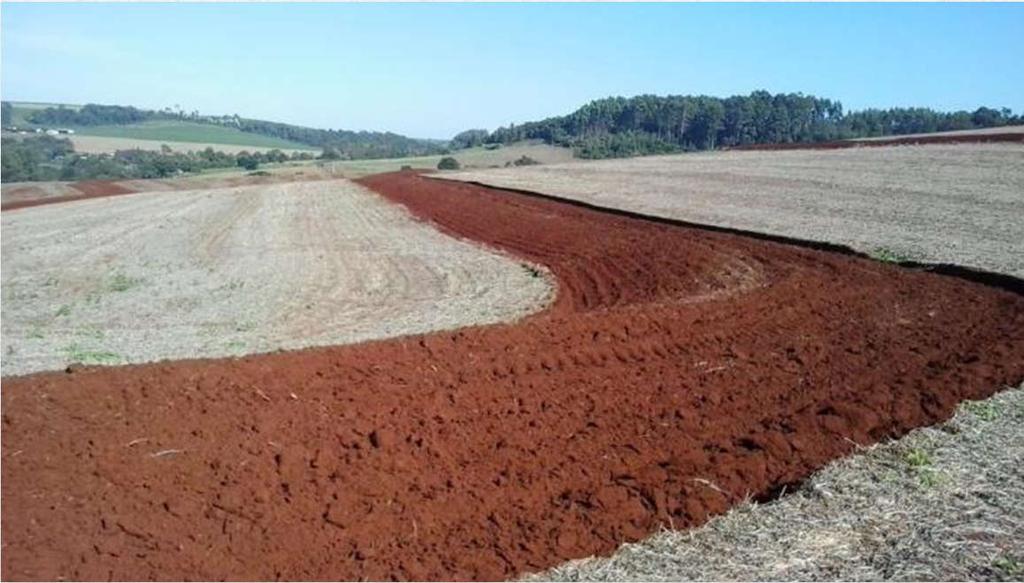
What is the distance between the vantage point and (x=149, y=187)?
69.8m

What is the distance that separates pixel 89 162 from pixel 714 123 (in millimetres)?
83251

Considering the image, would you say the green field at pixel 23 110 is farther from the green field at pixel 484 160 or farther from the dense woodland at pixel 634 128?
the green field at pixel 484 160

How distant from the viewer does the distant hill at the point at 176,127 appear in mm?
117688

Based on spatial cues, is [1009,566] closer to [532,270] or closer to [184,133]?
[532,270]

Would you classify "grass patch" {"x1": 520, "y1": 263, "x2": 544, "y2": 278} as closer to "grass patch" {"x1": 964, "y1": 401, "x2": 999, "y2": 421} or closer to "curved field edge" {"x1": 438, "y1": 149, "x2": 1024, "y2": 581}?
"grass patch" {"x1": 964, "y1": 401, "x2": 999, "y2": 421}

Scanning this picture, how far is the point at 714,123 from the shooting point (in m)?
122

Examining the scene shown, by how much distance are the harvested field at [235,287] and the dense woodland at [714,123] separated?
247ft

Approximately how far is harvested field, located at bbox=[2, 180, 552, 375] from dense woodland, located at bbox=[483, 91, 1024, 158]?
75.2 m

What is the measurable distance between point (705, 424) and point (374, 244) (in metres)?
20.6

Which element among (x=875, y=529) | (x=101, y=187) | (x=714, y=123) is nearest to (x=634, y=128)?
(x=714, y=123)

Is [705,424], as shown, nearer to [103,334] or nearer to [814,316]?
[814,316]

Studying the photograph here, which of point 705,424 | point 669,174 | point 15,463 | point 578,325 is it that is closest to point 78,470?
point 15,463

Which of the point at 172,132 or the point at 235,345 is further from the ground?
the point at 172,132

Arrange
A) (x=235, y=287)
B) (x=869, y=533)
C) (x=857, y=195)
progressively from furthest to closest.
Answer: (x=857, y=195) < (x=235, y=287) < (x=869, y=533)
